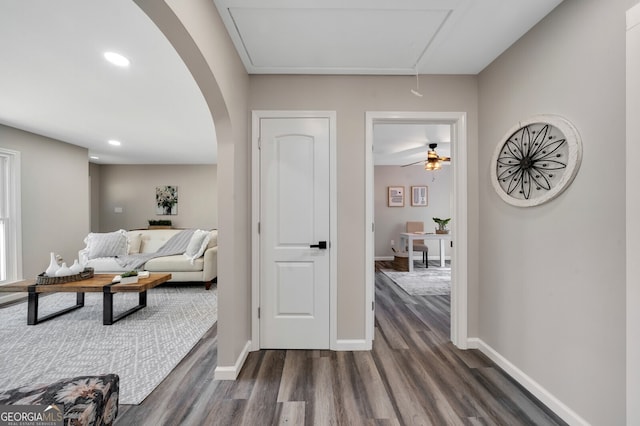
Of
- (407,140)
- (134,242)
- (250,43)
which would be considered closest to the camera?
(250,43)

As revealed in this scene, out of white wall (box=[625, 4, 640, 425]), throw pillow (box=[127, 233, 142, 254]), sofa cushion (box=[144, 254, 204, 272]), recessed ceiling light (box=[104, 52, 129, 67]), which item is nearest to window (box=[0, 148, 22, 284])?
throw pillow (box=[127, 233, 142, 254])

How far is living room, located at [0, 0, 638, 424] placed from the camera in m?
1.30

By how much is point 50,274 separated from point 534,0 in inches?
199

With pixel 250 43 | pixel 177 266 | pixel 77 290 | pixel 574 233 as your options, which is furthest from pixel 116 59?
pixel 574 233

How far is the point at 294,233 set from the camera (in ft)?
7.57

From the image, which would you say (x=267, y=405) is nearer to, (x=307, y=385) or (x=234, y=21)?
(x=307, y=385)

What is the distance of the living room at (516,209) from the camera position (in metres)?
1.30

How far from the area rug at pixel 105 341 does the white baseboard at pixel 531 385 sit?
8.55ft

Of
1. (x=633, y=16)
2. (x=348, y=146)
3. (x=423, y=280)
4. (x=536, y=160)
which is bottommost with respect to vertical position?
(x=423, y=280)

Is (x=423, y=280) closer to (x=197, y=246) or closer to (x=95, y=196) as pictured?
(x=197, y=246)

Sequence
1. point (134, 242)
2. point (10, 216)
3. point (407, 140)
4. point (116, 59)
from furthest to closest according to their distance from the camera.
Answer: point (134, 242) < point (407, 140) < point (10, 216) < point (116, 59)

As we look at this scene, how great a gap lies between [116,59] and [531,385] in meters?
4.01

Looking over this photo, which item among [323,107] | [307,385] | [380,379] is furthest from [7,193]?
[380,379]

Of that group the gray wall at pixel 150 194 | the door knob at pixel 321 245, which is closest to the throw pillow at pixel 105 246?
the gray wall at pixel 150 194
